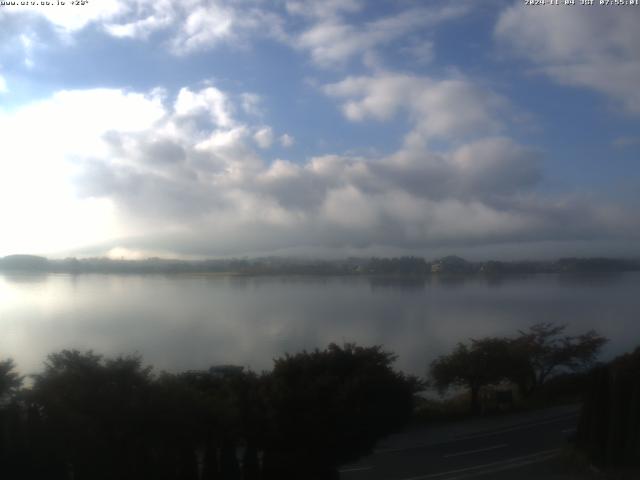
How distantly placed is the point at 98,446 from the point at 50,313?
67.5ft

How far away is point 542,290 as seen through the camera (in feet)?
208

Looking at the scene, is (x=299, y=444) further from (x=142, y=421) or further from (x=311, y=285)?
(x=311, y=285)

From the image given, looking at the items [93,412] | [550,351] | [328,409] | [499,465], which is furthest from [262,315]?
[93,412]

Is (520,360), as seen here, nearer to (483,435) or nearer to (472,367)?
(472,367)

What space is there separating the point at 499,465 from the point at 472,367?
1270 cm

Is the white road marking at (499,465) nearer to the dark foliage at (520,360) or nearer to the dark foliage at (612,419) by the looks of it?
the dark foliage at (612,419)

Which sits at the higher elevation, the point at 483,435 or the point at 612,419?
the point at 612,419

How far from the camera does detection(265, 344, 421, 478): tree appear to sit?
11438mm

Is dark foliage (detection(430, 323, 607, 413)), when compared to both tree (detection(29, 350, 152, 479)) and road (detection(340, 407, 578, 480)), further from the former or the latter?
tree (detection(29, 350, 152, 479))

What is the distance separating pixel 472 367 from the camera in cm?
2777

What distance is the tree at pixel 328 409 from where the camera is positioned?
11438 mm

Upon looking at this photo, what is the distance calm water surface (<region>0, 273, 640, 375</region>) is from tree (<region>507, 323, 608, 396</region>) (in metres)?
2.26

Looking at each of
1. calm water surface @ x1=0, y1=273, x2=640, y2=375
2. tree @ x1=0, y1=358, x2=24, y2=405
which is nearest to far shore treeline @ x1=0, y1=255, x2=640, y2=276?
calm water surface @ x1=0, y1=273, x2=640, y2=375

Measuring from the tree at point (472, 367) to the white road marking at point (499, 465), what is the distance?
10.8m
